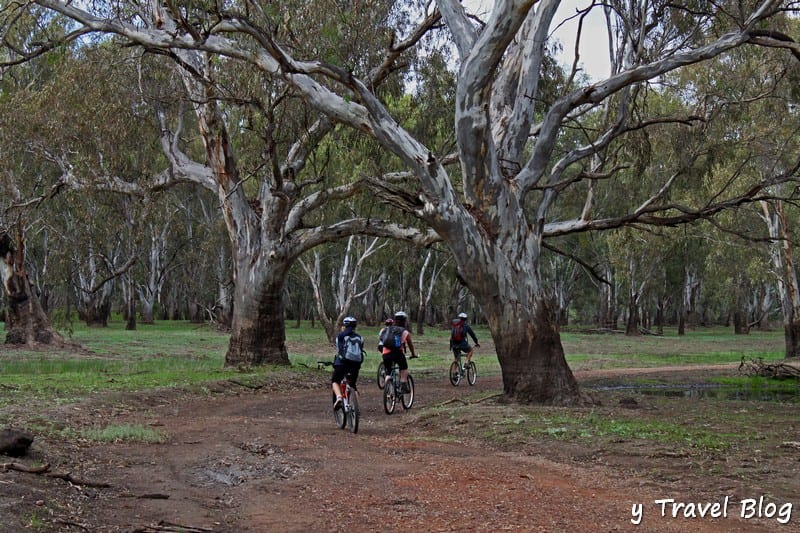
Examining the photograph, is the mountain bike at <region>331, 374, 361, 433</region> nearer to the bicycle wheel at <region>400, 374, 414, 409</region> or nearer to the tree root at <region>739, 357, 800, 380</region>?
the bicycle wheel at <region>400, 374, 414, 409</region>

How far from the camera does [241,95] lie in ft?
52.9

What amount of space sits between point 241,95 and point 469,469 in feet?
33.9

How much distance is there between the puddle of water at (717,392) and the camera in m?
16.2

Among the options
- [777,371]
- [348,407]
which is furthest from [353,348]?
[777,371]

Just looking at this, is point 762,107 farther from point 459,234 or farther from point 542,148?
point 459,234

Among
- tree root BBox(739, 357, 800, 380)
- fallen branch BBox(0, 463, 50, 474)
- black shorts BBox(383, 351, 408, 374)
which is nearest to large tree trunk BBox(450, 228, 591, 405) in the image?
black shorts BBox(383, 351, 408, 374)

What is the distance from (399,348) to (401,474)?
5.38 metres

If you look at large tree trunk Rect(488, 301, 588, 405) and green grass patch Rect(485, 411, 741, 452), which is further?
large tree trunk Rect(488, 301, 588, 405)

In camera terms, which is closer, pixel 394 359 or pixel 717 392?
pixel 394 359

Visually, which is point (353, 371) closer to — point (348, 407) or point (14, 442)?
point (348, 407)

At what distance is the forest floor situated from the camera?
6059 millimetres

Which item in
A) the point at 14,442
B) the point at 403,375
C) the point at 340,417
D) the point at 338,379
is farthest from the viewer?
the point at 403,375

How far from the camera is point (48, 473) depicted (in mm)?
6559

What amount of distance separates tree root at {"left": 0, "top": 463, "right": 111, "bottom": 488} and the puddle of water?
12.5m
